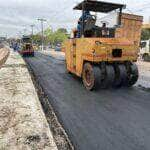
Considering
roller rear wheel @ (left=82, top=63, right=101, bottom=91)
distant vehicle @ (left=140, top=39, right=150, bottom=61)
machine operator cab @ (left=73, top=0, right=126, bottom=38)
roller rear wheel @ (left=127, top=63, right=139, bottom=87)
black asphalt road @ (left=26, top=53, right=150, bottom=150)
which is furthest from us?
distant vehicle @ (left=140, top=39, right=150, bottom=61)

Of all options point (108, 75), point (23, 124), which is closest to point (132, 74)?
point (108, 75)

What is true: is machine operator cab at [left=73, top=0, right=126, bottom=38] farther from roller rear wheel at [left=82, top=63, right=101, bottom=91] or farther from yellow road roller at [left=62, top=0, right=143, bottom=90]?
roller rear wheel at [left=82, top=63, right=101, bottom=91]

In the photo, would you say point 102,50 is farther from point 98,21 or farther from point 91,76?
point 98,21

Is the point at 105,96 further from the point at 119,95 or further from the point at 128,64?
the point at 128,64

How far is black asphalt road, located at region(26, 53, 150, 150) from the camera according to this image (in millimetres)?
5105

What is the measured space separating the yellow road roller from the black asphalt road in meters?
0.51

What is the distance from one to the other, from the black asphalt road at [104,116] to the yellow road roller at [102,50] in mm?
507

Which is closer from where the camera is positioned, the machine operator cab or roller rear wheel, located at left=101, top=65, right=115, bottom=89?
roller rear wheel, located at left=101, top=65, right=115, bottom=89

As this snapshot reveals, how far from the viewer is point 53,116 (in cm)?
667

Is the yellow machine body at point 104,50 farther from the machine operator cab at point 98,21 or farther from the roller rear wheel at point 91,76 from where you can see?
the machine operator cab at point 98,21

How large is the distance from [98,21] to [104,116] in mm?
5382

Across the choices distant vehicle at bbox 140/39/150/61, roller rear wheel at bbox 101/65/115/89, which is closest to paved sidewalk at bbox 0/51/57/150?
roller rear wheel at bbox 101/65/115/89

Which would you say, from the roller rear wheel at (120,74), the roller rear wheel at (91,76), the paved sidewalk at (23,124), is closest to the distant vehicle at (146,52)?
the roller rear wheel at (120,74)

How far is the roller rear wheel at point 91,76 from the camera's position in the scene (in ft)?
30.9
